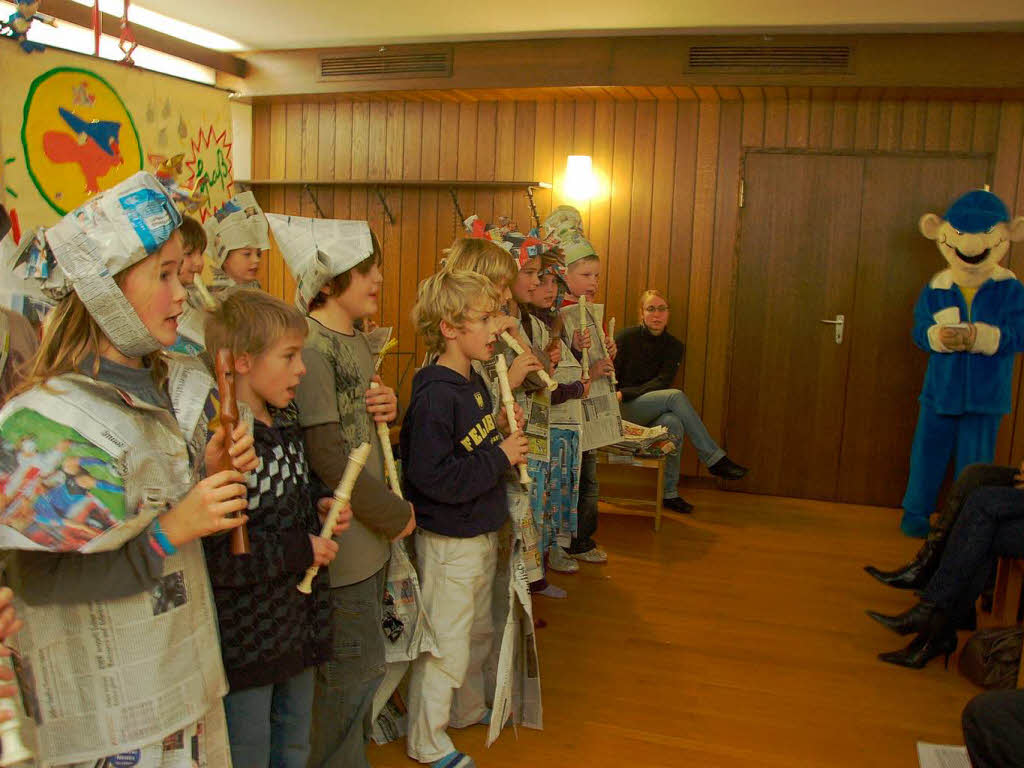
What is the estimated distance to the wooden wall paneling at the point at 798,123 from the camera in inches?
202

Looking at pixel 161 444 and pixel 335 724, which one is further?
pixel 335 724

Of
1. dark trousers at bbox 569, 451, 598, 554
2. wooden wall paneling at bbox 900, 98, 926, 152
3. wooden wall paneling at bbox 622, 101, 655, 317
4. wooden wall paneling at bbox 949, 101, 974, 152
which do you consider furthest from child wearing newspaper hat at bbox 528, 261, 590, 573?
wooden wall paneling at bbox 949, 101, 974, 152

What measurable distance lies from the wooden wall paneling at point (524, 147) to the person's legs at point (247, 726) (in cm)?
437

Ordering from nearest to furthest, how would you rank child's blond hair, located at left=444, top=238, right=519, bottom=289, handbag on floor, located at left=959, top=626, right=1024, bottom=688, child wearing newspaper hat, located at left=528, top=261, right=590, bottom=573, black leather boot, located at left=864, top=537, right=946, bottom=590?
child's blond hair, located at left=444, top=238, right=519, bottom=289
handbag on floor, located at left=959, top=626, right=1024, bottom=688
child wearing newspaper hat, located at left=528, top=261, right=590, bottom=573
black leather boot, located at left=864, top=537, right=946, bottom=590

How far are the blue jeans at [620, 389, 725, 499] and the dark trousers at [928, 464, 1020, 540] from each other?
1629mm

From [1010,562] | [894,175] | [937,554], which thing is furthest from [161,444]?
[894,175]

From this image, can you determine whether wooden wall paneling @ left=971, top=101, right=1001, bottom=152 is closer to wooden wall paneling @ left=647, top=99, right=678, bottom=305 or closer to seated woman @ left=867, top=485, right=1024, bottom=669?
wooden wall paneling @ left=647, top=99, right=678, bottom=305

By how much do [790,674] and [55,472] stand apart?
252 centimetres

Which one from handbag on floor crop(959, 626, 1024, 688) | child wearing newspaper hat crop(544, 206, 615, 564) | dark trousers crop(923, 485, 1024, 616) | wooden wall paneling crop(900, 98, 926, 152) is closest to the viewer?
handbag on floor crop(959, 626, 1024, 688)

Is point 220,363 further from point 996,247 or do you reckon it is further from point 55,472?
point 996,247

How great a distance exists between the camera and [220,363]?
1.45 meters

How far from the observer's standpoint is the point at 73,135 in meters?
2.74

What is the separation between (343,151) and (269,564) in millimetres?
4928

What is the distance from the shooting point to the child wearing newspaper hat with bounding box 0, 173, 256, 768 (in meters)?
1.17
